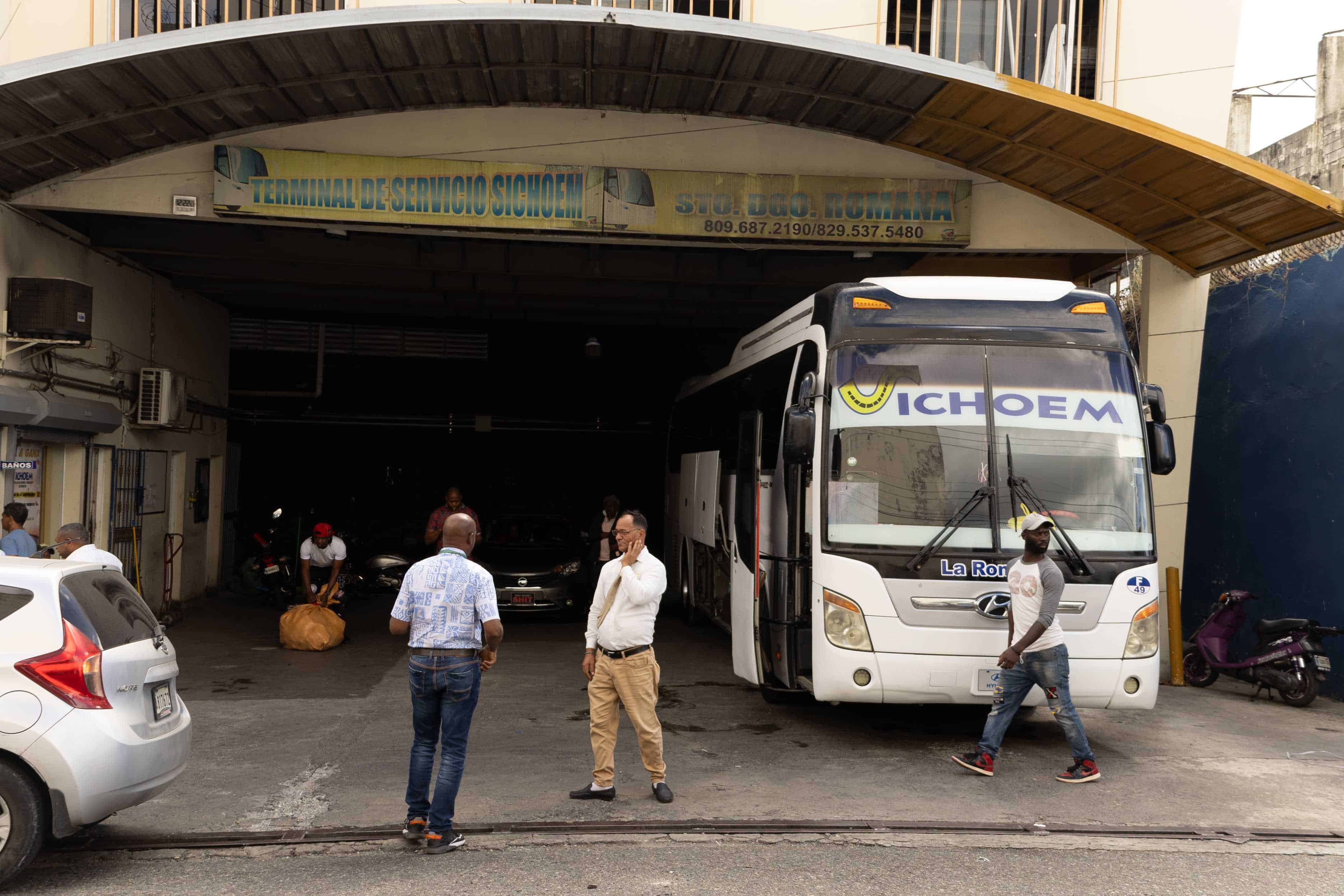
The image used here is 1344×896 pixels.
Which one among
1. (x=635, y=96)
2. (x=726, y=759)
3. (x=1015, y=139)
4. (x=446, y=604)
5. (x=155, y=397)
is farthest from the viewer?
(x=155, y=397)

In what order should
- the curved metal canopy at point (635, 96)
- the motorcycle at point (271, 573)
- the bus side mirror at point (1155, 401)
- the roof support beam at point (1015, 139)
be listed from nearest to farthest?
the bus side mirror at point (1155, 401)
the curved metal canopy at point (635, 96)
the roof support beam at point (1015, 139)
the motorcycle at point (271, 573)

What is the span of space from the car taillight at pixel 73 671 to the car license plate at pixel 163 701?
38 cm

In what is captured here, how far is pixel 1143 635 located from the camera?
7.68 metres

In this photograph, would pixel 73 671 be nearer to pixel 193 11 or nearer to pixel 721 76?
pixel 721 76

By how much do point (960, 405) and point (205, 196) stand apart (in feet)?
26.3

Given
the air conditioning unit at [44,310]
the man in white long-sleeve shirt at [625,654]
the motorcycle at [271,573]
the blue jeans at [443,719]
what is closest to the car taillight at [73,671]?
the blue jeans at [443,719]

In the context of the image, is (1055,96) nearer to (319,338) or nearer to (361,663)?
(361,663)

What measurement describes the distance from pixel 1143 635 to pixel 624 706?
3737 mm

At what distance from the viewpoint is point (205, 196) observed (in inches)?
450

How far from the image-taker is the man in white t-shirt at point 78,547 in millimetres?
7633

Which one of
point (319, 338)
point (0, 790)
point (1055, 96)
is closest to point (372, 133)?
point (1055, 96)

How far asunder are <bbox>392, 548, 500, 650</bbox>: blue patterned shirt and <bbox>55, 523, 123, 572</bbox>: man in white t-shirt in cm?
310

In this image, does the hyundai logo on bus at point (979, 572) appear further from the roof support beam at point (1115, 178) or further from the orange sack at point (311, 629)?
the orange sack at point (311, 629)

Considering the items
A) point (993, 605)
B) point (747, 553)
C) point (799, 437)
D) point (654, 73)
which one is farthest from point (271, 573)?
point (993, 605)
